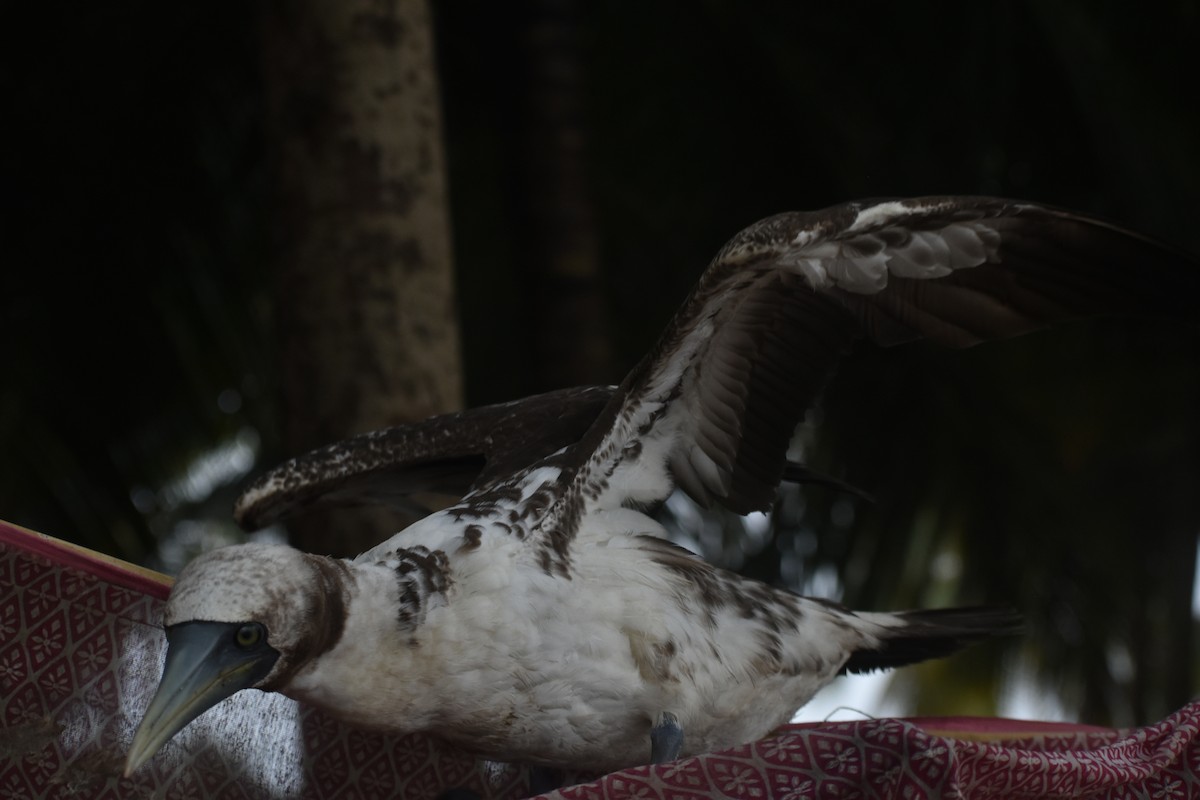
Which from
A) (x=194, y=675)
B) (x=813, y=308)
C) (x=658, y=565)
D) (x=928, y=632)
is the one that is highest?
(x=813, y=308)

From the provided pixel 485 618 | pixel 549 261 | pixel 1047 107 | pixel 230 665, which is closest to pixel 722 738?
pixel 485 618

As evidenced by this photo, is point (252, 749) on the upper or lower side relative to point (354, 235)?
lower

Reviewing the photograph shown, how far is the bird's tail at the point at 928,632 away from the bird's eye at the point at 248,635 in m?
1.04

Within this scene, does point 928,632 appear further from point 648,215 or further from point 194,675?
point 648,215

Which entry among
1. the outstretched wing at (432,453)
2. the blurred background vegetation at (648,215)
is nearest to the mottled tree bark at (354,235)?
the outstretched wing at (432,453)

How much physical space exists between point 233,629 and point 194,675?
0.07 meters

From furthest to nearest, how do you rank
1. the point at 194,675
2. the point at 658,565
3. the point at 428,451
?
the point at 428,451 < the point at 658,565 < the point at 194,675

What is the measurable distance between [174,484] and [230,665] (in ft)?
15.0

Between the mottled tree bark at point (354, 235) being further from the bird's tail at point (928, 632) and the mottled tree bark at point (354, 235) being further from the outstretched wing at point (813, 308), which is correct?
the bird's tail at point (928, 632)

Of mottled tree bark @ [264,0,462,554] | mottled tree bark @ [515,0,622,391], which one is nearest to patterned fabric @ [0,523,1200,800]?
mottled tree bark @ [264,0,462,554]

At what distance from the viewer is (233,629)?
59.4 inches

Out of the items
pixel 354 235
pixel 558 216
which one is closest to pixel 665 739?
pixel 354 235

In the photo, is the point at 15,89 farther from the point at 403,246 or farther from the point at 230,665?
the point at 230,665

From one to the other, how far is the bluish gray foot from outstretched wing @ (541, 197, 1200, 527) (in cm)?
30
